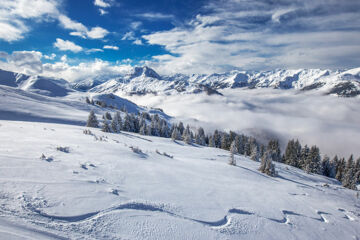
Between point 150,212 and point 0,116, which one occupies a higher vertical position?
point 150,212

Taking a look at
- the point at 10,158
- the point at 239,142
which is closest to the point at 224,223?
the point at 10,158

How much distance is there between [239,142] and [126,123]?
46.4 meters

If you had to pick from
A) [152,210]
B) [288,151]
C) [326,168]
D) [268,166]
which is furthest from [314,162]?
[152,210]

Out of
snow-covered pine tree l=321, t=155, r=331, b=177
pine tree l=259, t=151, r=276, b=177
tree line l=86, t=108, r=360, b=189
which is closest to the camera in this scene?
pine tree l=259, t=151, r=276, b=177

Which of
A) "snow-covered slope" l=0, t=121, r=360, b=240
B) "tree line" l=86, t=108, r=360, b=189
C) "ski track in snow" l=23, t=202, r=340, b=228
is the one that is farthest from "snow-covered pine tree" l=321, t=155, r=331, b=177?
"ski track in snow" l=23, t=202, r=340, b=228

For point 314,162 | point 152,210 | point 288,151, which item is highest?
point 288,151

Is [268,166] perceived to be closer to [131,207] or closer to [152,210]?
[152,210]

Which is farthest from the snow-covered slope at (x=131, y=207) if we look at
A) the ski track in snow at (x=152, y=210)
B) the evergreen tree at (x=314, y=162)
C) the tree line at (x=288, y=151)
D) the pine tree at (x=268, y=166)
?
the evergreen tree at (x=314, y=162)

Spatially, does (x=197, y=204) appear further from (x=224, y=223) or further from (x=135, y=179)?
(x=135, y=179)

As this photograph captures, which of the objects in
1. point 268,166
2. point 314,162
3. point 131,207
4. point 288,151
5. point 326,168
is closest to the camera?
point 131,207

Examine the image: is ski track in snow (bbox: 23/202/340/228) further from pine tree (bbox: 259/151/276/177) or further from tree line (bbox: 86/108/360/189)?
tree line (bbox: 86/108/360/189)

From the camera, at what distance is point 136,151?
16.6m

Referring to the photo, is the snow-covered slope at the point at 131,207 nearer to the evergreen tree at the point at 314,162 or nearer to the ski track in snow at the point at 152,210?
the ski track in snow at the point at 152,210

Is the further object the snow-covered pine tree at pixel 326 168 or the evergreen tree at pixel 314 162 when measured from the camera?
the snow-covered pine tree at pixel 326 168
